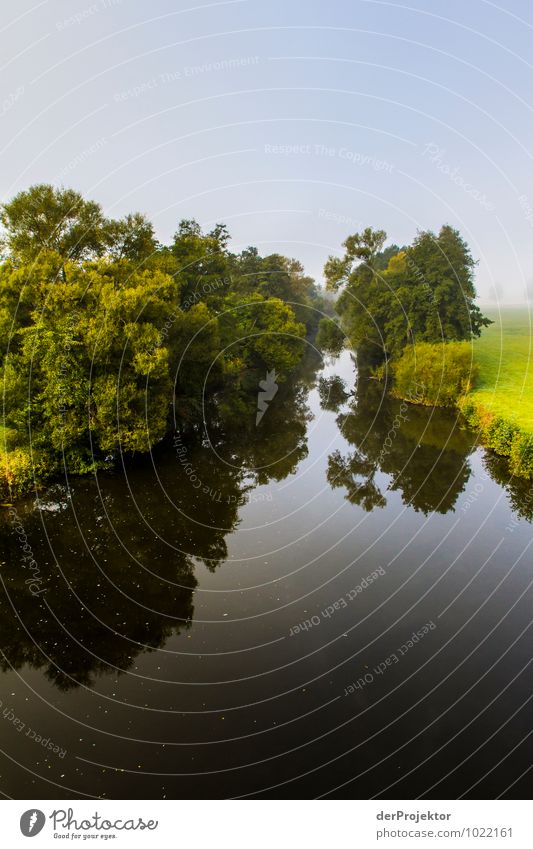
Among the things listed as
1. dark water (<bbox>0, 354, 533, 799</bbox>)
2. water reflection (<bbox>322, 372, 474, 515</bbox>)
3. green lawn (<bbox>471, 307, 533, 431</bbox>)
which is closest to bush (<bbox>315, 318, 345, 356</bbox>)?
green lawn (<bbox>471, 307, 533, 431</bbox>)

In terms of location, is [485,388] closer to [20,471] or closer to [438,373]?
[438,373]

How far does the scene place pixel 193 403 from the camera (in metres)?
42.8

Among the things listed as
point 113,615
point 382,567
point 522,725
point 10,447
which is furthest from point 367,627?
point 10,447

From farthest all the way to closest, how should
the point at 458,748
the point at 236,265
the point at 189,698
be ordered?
the point at 236,265, the point at 189,698, the point at 458,748

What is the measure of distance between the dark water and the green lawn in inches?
530

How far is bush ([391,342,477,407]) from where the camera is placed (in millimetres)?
50500

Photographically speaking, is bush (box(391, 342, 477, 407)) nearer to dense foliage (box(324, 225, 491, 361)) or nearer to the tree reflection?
dense foliage (box(324, 225, 491, 361))

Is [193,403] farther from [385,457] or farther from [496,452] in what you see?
[496,452]

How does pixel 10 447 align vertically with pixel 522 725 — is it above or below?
above

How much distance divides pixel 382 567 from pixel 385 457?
57.9 feet

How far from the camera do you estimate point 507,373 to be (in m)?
56.1

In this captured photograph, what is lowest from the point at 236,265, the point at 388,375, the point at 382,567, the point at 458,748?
the point at 458,748

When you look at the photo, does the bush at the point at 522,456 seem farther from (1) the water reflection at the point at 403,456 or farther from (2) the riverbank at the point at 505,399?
(1) the water reflection at the point at 403,456

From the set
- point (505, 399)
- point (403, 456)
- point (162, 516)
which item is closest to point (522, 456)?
point (403, 456)
